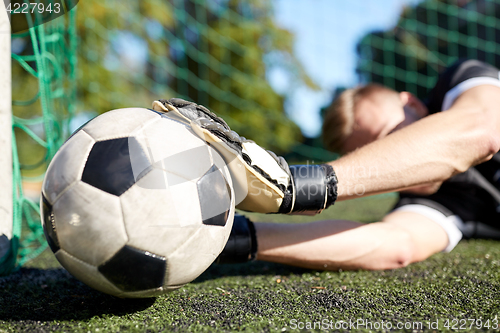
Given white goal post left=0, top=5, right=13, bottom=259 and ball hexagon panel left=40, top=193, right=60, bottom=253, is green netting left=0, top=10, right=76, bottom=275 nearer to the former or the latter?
white goal post left=0, top=5, right=13, bottom=259

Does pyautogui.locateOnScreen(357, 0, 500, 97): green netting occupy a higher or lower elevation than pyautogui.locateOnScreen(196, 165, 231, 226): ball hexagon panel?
lower

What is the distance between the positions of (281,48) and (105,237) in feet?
47.9

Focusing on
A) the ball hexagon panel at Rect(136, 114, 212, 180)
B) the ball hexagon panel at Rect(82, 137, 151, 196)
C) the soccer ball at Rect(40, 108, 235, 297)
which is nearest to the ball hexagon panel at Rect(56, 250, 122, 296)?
the soccer ball at Rect(40, 108, 235, 297)

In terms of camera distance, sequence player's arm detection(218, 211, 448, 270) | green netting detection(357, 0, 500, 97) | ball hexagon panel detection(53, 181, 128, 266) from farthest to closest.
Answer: green netting detection(357, 0, 500, 97), player's arm detection(218, 211, 448, 270), ball hexagon panel detection(53, 181, 128, 266)

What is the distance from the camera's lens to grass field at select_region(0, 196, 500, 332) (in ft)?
3.24

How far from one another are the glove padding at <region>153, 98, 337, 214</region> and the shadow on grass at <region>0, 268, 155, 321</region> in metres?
0.48

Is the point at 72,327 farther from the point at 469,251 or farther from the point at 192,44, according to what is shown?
the point at 192,44

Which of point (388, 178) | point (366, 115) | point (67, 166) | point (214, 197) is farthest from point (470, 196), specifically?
point (67, 166)

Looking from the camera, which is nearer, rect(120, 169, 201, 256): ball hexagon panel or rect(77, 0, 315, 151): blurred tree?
rect(120, 169, 201, 256): ball hexagon panel

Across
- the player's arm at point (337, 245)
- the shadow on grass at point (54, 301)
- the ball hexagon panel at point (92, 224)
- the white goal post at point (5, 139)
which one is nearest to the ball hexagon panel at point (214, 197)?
the ball hexagon panel at point (92, 224)

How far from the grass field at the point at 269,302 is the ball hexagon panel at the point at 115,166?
379 mm

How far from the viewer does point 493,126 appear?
133 centimetres

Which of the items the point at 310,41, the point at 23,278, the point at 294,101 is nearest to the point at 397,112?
the point at 23,278

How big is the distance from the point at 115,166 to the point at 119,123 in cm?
15
